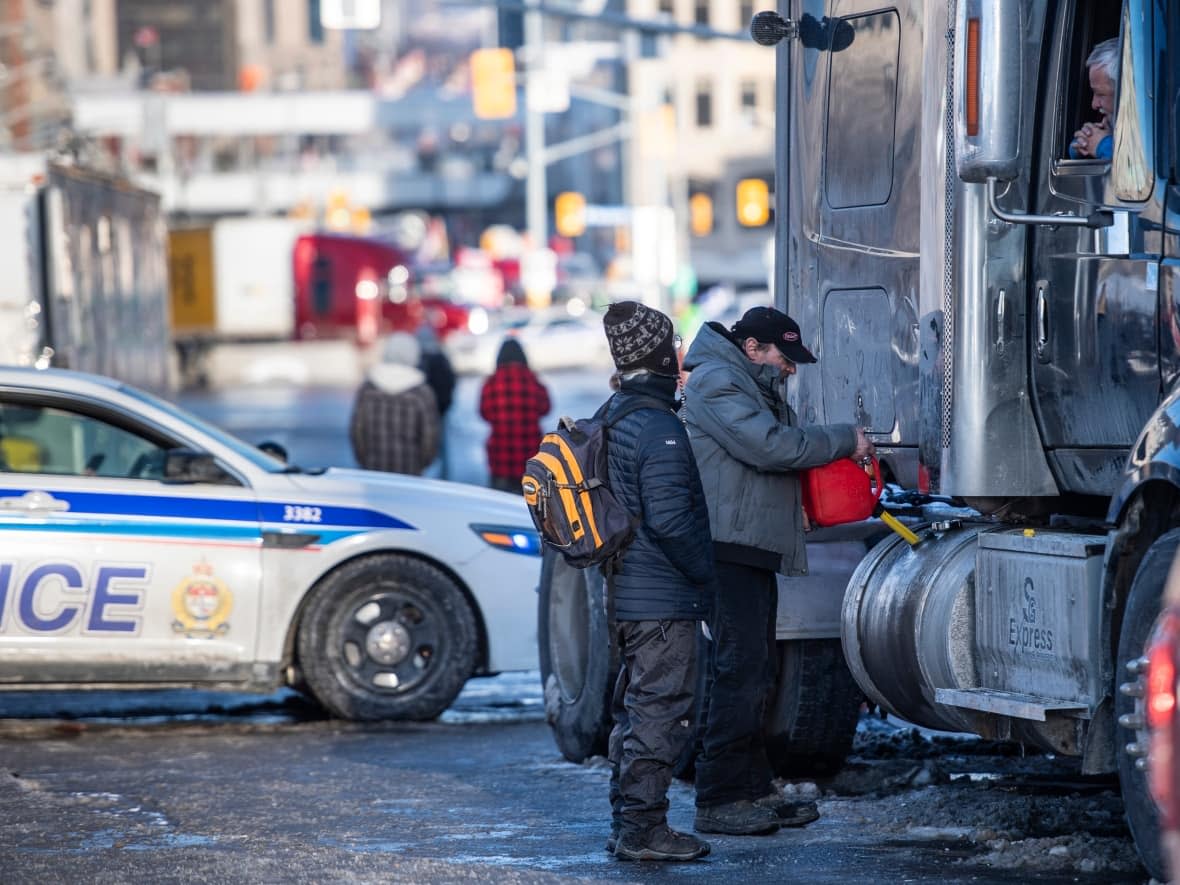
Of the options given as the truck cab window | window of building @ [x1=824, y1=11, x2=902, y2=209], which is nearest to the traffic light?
window of building @ [x1=824, y1=11, x2=902, y2=209]

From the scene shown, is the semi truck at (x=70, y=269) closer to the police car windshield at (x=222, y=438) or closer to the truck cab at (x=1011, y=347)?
the police car windshield at (x=222, y=438)

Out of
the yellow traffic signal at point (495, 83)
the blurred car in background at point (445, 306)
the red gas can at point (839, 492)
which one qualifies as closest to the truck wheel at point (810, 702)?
the red gas can at point (839, 492)

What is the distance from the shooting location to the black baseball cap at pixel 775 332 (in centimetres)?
711

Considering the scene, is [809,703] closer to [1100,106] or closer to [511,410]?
[1100,106]

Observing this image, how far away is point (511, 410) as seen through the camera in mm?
15406

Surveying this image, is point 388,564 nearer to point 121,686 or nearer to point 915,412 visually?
point 121,686

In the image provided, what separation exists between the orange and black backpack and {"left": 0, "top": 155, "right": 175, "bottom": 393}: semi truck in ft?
27.9

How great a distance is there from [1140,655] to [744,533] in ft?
5.59

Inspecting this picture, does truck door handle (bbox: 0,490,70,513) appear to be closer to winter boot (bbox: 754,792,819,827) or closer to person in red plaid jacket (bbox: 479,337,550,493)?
winter boot (bbox: 754,792,819,827)

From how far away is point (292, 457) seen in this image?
81.0 feet

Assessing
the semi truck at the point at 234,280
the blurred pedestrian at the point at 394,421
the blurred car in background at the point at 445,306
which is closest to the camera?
the blurred pedestrian at the point at 394,421

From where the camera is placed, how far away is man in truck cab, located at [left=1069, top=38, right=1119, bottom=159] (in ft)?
20.2

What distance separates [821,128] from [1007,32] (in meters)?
1.93

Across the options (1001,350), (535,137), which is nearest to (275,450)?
(1001,350)
